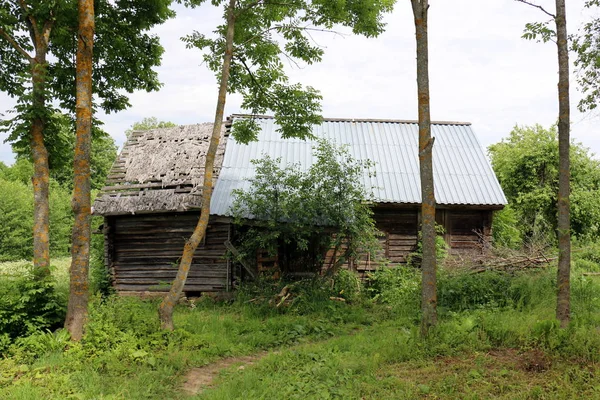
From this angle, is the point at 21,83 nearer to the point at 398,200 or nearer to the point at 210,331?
the point at 210,331

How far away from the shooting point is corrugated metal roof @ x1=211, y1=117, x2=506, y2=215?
1374 centimetres

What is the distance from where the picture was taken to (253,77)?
1072cm

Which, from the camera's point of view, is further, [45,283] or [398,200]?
[398,200]

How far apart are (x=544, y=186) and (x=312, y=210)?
51.7ft

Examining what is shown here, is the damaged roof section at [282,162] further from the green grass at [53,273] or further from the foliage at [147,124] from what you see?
the foliage at [147,124]

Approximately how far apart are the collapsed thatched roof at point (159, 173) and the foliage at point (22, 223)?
23.0 meters

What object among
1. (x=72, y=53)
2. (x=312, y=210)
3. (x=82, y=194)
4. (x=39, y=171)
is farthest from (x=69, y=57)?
(x=312, y=210)

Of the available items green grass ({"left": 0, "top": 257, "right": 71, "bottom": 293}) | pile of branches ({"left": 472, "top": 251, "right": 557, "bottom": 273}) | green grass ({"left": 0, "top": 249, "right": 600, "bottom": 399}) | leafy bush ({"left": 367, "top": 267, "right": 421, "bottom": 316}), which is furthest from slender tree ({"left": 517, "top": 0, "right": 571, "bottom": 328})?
green grass ({"left": 0, "top": 257, "right": 71, "bottom": 293})

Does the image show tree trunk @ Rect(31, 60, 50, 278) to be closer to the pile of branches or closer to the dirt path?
the dirt path

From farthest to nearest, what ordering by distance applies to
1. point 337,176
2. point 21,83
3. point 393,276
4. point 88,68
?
point 393,276 → point 337,176 → point 21,83 → point 88,68

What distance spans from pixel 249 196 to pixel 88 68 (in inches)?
199

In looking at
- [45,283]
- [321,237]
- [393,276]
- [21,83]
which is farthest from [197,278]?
[21,83]

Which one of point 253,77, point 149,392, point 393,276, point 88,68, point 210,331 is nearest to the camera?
point 149,392

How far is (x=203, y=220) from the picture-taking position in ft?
28.5
